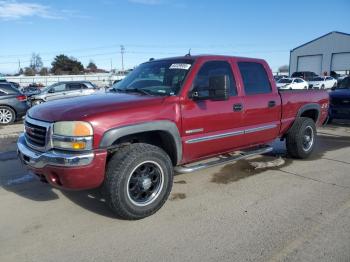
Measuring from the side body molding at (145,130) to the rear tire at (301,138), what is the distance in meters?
2.83

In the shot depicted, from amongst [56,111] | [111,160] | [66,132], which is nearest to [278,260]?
[111,160]

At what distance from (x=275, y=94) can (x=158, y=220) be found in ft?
10.1

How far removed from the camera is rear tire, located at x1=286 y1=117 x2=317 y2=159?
6555mm

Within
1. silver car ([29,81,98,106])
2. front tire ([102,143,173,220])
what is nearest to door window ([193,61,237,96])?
front tire ([102,143,173,220])

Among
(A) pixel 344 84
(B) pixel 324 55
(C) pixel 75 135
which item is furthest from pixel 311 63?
(C) pixel 75 135

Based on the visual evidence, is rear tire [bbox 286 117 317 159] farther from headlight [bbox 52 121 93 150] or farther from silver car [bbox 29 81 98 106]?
silver car [bbox 29 81 98 106]

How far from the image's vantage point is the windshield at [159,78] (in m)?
4.73

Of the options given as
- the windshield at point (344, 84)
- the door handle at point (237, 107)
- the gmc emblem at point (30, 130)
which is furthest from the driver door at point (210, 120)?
the windshield at point (344, 84)

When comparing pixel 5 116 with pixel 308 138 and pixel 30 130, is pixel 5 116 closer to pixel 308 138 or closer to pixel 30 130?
pixel 30 130

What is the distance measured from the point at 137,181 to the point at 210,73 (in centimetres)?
186

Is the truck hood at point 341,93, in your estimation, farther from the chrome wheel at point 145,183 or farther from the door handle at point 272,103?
the chrome wheel at point 145,183

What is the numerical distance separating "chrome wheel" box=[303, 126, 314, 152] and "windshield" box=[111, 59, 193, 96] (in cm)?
310

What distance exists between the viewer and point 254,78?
5.74m

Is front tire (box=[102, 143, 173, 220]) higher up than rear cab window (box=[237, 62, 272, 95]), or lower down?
lower down
